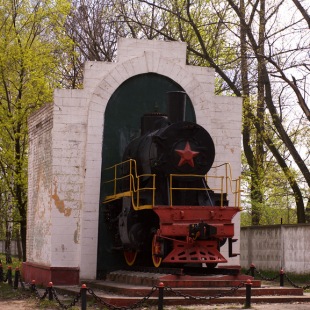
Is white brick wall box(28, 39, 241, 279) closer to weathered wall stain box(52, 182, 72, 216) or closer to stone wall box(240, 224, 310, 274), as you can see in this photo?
weathered wall stain box(52, 182, 72, 216)

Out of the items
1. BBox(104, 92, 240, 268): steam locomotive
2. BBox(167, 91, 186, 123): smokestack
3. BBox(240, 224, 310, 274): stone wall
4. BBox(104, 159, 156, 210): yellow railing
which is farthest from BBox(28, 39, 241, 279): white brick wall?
BBox(240, 224, 310, 274): stone wall

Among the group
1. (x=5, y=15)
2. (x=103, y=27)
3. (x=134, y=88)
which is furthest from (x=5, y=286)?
(x=103, y=27)

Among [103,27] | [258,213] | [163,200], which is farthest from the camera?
[103,27]

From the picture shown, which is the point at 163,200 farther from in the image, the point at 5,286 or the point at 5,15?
A: the point at 5,15

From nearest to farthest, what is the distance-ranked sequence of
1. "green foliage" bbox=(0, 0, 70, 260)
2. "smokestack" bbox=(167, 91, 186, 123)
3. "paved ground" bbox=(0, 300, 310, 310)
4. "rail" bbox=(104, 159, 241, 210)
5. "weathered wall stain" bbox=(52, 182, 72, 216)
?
"paved ground" bbox=(0, 300, 310, 310) → "rail" bbox=(104, 159, 241, 210) → "smokestack" bbox=(167, 91, 186, 123) → "weathered wall stain" bbox=(52, 182, 72, 216) → "green foliage" bbox=(0, 0, 70, 260)

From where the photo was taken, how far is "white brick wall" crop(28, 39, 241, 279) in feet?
63.7

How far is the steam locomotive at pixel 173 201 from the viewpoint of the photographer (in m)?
16.0

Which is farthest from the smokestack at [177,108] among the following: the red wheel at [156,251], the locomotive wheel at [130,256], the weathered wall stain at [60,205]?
the weathered wall stain at [60,205]

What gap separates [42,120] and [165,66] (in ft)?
12.3

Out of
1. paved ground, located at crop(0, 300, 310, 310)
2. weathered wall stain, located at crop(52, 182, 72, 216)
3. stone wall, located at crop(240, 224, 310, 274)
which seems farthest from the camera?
stone wall, located at crop(240, 224, 310, 274)

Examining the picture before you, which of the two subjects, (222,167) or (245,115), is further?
(245,115)

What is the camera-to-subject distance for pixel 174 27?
31734mm

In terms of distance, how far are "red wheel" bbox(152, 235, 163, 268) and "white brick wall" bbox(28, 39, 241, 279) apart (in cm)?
292

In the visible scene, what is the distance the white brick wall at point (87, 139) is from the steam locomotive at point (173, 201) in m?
1.36
